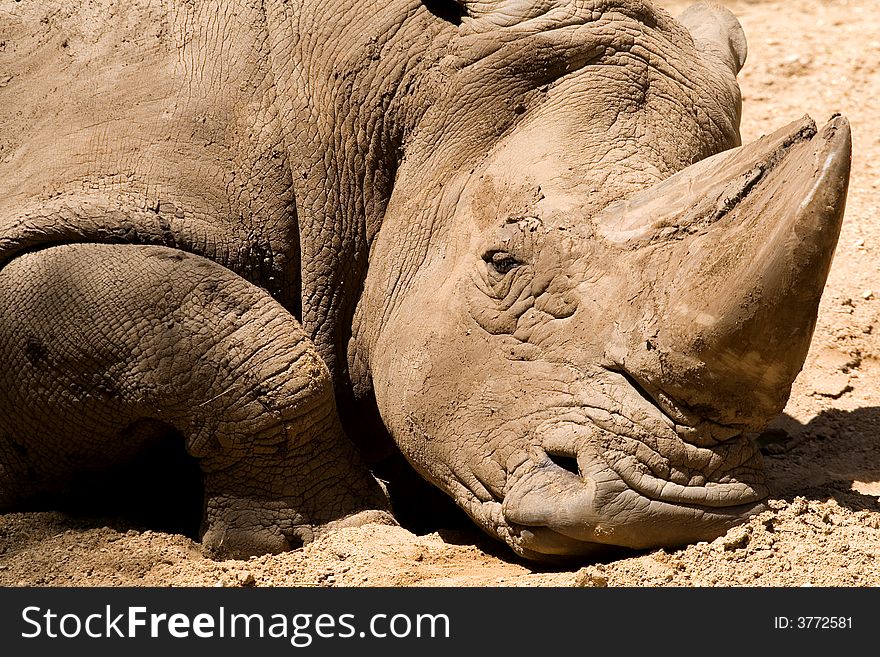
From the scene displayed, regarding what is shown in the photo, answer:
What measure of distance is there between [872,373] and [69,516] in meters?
3.65

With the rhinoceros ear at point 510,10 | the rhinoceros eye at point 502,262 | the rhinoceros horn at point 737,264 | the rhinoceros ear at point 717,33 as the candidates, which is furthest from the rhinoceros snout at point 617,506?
the rhinoceros ear at point 717,33

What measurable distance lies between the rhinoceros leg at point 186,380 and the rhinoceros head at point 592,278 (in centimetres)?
33

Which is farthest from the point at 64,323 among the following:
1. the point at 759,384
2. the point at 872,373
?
the point at 872,373

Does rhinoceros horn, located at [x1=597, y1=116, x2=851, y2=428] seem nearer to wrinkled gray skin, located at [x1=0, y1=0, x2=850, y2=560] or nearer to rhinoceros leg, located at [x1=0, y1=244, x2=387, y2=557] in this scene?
wrinkled gray skin, located at [x1=0, y1=0, x2=850, y2=560]

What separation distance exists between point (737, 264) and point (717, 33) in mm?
2009

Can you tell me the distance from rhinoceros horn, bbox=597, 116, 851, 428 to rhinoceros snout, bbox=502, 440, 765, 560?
0.78 ft

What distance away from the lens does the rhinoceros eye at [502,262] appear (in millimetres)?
3955

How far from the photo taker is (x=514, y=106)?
432 cm

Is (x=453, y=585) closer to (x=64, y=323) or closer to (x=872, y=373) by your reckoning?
(x=64, y=323)

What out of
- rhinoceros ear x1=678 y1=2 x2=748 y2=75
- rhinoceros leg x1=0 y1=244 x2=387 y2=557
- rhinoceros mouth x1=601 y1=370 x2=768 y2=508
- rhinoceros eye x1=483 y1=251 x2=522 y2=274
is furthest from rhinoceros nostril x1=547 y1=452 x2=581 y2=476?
rhinoceros ear x1=678 y1=2 x2=748 y2=75

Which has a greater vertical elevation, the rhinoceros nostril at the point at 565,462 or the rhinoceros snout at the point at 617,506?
the rhinoceros nostril at the point at 565,462

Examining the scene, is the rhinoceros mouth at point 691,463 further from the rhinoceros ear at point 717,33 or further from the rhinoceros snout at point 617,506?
the rhinoceros ear at point 717,33

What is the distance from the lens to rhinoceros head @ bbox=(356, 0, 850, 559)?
3404mm

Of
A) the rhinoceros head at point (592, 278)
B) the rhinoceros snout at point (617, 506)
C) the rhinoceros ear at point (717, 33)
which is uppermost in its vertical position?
the rhinoceros ear at point (717, 33)
